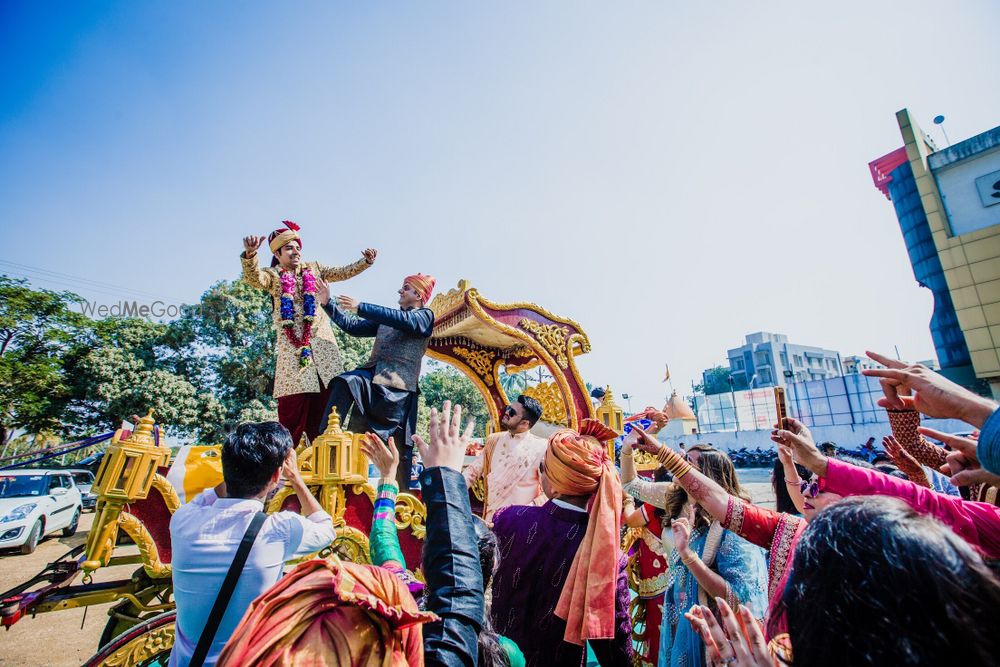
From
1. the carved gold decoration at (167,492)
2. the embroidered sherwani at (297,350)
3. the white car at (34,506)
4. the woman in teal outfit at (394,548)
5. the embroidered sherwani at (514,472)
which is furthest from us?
the white car at (34,506)

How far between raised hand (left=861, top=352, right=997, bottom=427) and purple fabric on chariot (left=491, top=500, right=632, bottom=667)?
1.16m

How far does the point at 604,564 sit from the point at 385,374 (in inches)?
103

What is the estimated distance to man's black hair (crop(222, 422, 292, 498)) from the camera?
151 cm

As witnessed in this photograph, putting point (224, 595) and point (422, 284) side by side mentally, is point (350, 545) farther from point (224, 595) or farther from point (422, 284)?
point (422, 284)

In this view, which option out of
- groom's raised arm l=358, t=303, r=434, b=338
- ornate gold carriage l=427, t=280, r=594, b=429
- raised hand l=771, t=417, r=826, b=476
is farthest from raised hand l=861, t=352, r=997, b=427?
ornate gold carriage l=427, t=280, r=594, b=429

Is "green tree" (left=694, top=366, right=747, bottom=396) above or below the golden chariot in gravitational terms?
above

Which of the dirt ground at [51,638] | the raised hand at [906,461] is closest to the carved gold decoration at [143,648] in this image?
the dirt ground at [51,638]

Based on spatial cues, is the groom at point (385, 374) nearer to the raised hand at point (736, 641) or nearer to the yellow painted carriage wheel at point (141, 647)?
the yellow painted carriage wheel at point (141, 647)

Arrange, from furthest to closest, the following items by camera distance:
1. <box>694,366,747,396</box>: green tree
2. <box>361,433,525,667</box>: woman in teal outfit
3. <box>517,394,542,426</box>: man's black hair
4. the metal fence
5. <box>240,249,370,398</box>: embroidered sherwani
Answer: <box>694,366,747,396</box>: green tree
the metal fence
<box>240,249,370,398</box>: embroidered sherwani
<box>517,394,542,426</box>: man's black hair
<box>361,433,525,667</box>: woman in teal outfit

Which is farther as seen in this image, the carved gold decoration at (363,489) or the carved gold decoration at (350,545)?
the carved gold decoration at (363,489)

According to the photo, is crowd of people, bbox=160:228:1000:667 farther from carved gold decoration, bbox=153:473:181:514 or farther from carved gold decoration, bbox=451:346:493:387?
carved gold decoration, bbox=451:346:493:387

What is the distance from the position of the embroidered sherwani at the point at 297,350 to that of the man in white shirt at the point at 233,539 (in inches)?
83.2

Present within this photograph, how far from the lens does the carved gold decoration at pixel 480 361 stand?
232 inches

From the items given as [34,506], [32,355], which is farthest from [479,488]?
[32,355]
